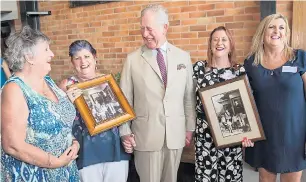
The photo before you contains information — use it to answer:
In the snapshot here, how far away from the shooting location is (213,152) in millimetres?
2152

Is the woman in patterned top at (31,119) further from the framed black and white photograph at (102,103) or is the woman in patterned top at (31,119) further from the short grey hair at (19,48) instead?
the framed black and white photograph at (102,103)

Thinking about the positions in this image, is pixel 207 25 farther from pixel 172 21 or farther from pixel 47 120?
pixel 47 120

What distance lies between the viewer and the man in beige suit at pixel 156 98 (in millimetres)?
1983

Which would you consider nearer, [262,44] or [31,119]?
[31,119]

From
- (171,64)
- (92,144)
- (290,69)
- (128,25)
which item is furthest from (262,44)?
(128,25)

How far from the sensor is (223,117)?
2.05 meters

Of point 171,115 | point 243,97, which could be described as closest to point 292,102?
point 243,97

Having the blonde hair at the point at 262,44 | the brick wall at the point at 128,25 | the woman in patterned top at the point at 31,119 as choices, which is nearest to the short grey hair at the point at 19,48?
the woman in patterned top at the point at 31,119

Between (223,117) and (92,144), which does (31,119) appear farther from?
(223,117)

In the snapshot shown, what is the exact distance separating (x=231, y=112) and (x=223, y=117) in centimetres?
6

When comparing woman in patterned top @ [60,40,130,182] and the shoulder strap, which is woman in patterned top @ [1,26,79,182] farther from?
woman in patterned top @ [60,40,130,182]

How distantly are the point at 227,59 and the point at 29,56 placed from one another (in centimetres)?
129

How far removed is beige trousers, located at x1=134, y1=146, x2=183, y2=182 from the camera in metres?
2.05

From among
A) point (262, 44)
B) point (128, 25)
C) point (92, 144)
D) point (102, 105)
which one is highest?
point (128, 25)
